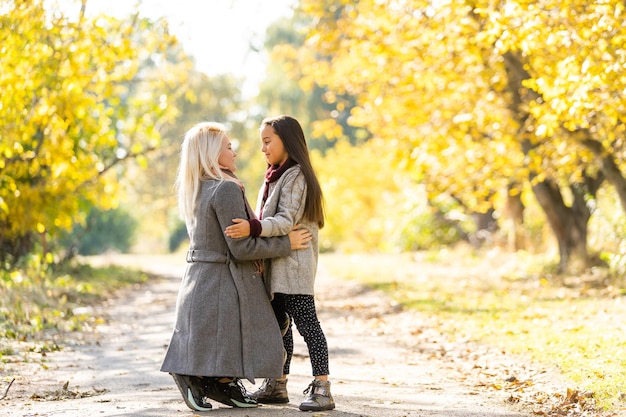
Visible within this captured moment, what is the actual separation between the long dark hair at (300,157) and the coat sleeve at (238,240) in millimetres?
338

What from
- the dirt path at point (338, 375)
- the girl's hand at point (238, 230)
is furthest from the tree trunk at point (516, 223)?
the girl's hand at point (238, 230)

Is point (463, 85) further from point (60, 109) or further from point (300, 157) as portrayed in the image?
point (300, 157)

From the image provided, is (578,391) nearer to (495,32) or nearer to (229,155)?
(229,155)

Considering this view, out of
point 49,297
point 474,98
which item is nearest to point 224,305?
point 49,297

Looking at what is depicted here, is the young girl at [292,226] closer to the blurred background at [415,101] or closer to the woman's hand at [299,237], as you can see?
the woman's hand at [299,237]

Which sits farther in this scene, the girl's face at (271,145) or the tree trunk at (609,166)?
the tree trunk at (609,166)

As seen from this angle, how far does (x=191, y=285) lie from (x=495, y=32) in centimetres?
439

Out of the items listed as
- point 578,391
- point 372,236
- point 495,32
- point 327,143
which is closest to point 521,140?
point 495,32

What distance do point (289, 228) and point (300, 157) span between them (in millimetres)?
492

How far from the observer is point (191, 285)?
19.3ft

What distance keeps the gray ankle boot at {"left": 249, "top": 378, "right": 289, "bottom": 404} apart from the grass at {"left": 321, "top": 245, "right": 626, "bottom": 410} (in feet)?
6.70

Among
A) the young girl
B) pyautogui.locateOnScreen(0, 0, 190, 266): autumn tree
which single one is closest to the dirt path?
the young girl

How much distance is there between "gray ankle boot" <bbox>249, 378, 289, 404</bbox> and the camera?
6.14 metres

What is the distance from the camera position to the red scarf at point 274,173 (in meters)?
6.04
